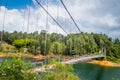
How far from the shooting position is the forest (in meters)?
45.4

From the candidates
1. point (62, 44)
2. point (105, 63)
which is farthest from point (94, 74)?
point (105, 63)

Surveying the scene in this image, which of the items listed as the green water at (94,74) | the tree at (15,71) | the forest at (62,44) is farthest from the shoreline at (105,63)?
the tree at (15,71)

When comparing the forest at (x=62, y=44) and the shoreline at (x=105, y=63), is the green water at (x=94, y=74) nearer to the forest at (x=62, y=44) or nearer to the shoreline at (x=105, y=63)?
the forest at (x=62, y=44)

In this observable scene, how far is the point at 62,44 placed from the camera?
47.3m

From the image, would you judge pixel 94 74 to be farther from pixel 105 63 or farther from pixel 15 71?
pixel 15 71

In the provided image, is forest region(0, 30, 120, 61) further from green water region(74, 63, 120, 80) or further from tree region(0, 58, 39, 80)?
tree region(0, 58, 39, 80)

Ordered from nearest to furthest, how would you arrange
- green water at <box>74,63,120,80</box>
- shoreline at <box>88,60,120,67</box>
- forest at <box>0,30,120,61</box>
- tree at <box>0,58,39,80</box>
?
tree at <box>0,58,39,80</box>, green water at <box>74,63,120,80</box>, forest at <box>0,30,120,61</box>, shoreline at <box>88,60,120,67</box>

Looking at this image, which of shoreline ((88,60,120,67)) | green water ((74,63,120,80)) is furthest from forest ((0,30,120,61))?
green water ((74,63,120,80))

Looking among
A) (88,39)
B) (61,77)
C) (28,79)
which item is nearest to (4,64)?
(28,79)

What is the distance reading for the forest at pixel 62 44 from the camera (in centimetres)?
4538

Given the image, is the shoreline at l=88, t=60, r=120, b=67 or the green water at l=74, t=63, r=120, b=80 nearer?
the green water at l=74, t=63, r=120, b=80

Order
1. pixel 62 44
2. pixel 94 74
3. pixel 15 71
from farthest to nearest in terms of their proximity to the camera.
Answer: pixel 62 44
pixel 94 74
pixel 15 71

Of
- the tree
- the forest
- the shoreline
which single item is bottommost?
the shoreline

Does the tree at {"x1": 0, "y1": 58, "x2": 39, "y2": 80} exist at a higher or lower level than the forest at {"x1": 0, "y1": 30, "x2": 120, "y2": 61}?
lower
